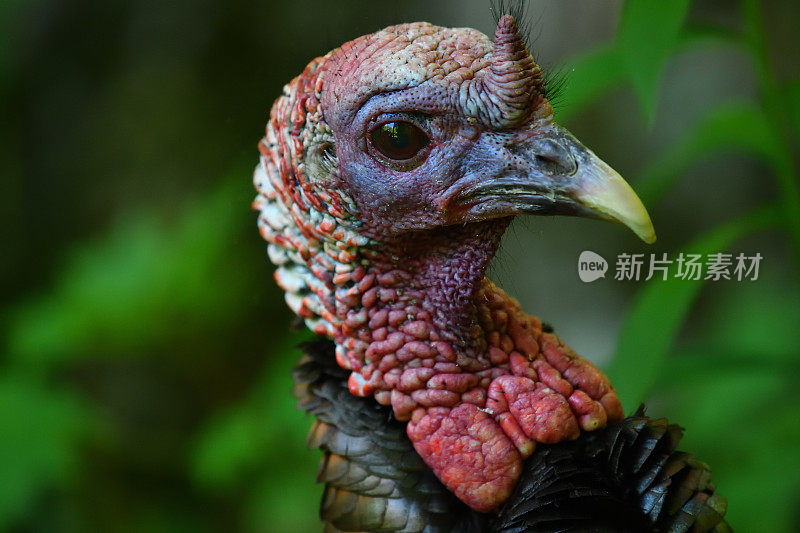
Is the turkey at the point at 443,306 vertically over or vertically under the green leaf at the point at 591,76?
under

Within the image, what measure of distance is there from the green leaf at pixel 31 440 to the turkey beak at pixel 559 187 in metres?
1.57

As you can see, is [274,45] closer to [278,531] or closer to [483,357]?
[483,357]

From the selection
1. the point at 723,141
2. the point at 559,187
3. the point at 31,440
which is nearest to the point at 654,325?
the point at 723,141

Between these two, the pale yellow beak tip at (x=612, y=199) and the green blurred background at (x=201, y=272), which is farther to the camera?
the green blurred background at (x=201, y=272)

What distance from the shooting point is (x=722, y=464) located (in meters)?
1.66

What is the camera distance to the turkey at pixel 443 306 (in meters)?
0.76

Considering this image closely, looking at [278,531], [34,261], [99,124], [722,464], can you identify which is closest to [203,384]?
[278,531]

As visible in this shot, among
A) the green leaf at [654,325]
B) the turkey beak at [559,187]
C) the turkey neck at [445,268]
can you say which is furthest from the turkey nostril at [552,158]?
the green leaf at [654,325]

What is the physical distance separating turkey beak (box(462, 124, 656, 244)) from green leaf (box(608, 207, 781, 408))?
0.44m

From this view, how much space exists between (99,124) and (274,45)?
802 mm

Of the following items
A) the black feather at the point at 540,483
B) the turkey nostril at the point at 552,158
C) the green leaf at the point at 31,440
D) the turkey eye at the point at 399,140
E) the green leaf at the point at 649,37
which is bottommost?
the black feather at the point at 540,483

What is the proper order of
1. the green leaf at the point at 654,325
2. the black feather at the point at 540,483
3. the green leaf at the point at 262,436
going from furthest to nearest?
the green leaf at the point at 262,436
the green leaf at the point at 654,325
the black feather at the point at 540,483

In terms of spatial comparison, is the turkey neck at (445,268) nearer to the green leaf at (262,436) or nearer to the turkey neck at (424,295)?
the turkey neck at (424,295)

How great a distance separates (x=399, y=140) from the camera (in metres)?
0.80
